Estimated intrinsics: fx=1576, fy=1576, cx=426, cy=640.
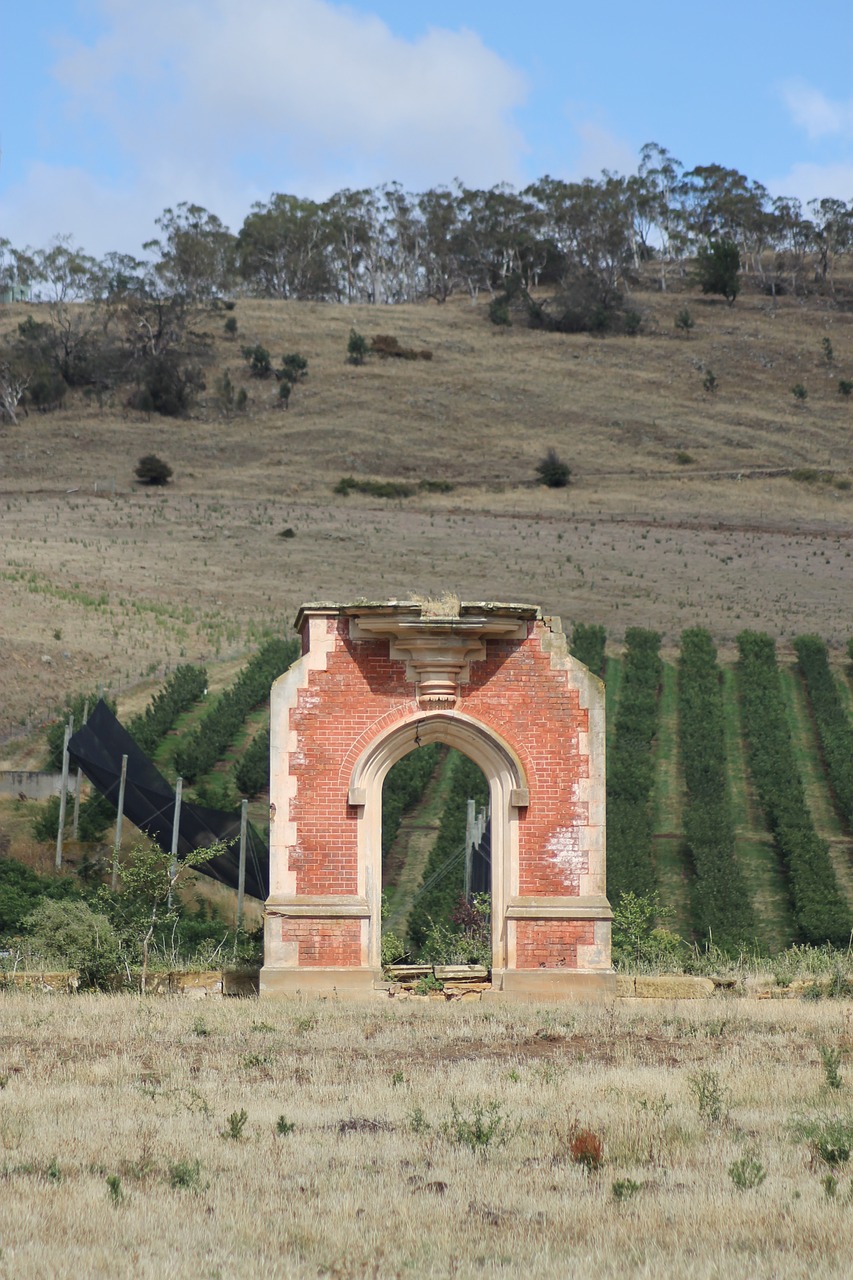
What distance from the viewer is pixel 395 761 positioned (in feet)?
58.6

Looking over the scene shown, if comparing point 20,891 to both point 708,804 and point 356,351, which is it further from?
point 356,351

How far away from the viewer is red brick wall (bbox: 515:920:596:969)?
693 inches

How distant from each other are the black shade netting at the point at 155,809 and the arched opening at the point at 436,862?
8.16ft

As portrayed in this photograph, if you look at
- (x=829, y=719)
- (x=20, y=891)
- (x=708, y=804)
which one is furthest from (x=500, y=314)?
(x=20, y=891)

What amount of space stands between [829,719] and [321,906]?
2697cm

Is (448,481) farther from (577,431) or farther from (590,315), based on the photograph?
(590,315)

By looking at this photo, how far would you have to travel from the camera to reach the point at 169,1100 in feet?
35.3

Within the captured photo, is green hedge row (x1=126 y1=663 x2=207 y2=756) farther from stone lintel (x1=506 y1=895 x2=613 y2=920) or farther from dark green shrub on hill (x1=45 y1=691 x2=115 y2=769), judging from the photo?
stone lintel (x1=506 y1=895 x2=613 y2=920)

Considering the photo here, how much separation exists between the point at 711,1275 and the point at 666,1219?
2.85 ft

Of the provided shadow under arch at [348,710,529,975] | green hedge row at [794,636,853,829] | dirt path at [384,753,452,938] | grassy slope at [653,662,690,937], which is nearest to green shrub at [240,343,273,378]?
green hedge row at [794,636,853,829]

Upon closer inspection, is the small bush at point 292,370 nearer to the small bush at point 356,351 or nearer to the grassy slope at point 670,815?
the small bush at point 356,351

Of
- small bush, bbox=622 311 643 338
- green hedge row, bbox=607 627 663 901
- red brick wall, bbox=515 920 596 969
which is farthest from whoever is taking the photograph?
small bush, bbox=622 311 643 338

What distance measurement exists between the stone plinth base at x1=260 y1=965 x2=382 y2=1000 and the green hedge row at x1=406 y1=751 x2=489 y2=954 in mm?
4696

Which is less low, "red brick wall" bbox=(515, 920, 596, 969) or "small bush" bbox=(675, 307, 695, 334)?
"small bush" bbox=(675, 307, 695, 334)
